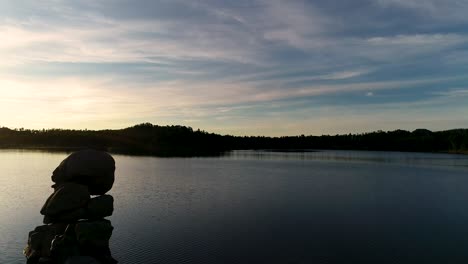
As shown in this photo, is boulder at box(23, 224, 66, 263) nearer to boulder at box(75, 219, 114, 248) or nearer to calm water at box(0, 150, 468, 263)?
calm water at box(0, 150, 468, 263)

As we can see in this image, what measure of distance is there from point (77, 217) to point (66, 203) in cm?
116

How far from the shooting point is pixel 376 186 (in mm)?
57562

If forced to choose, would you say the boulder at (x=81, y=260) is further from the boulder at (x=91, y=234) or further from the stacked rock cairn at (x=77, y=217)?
the boulder at (x=91, y=234)

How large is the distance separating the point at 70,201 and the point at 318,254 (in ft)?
53.7

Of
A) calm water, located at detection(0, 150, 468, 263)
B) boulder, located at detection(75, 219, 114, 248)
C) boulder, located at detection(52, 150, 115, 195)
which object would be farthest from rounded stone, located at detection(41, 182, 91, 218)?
calm water, located at detection(0, 150, 468, 263)

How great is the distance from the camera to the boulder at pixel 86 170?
78.5 ft

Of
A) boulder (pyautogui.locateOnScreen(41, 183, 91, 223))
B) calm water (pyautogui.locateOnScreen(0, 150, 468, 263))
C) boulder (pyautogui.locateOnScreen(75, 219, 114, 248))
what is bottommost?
calm water (pyautogui.locateOnScreen(0, 150, 468, 263))

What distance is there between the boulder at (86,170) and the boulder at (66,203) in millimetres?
771

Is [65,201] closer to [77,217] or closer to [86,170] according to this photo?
[77,217]

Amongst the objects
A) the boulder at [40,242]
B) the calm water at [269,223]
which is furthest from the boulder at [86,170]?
the calm water at [269,223]

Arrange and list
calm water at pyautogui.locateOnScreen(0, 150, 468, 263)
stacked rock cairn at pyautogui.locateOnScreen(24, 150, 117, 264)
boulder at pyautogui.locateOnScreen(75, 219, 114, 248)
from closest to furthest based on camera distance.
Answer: stacked rock cairn at pyautogui.locateOnScreen(24, 150, 117, 264) → boulder at pyautogui.locateOnScreen(75, 219, 114, 248) → calm water at pyautogui.locateOnScreen(0, 150, 468, 263)

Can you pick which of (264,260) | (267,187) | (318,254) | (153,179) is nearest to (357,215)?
(318,254)

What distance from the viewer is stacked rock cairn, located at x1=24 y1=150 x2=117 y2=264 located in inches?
819

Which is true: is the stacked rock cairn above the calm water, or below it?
above
